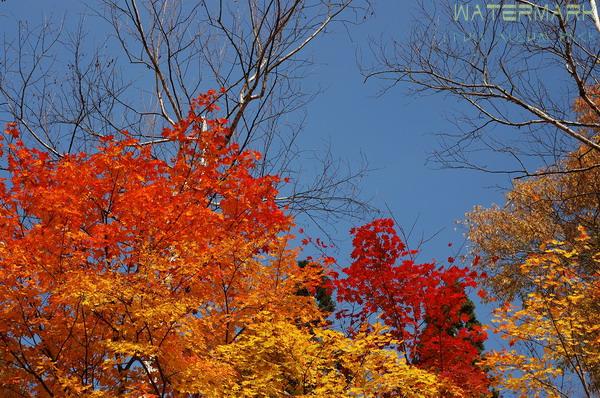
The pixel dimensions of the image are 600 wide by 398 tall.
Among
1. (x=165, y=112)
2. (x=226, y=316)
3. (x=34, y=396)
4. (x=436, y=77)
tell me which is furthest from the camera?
(x=165, y=112)

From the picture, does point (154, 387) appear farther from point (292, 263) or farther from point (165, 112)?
point (165, 112)

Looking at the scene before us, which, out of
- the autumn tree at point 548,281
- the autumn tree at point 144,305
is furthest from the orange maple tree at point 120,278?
the autumn tree at point 548,281

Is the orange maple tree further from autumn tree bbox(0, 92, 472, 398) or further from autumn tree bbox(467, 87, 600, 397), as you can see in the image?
autumn tree bbox(467, 87, 600, 397)

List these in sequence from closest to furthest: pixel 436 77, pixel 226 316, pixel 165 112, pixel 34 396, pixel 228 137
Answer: pixel 34 396 → pixel 226 316 → pixel 436 77 → pixel 228 137 → pixel 165 112

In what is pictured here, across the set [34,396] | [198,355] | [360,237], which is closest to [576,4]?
Answer: [360,237]

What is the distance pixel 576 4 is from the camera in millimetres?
7773

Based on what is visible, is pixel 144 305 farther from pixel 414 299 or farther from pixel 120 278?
pixel 414 299

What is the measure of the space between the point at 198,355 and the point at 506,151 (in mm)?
5641

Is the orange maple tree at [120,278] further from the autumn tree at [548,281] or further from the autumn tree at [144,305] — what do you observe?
the autumn tree at [548,281]

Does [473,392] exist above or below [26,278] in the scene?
below

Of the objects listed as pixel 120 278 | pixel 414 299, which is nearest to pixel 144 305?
pixel 120 278

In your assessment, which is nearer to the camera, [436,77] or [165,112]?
[436,77]

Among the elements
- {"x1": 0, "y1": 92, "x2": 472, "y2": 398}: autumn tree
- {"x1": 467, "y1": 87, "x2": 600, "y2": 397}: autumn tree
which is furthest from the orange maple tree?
{"x1": 467, "y1": 87, "x2": 600, "y2": 397}: autumn tree

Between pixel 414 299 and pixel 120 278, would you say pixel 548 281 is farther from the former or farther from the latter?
pixel 120 278
